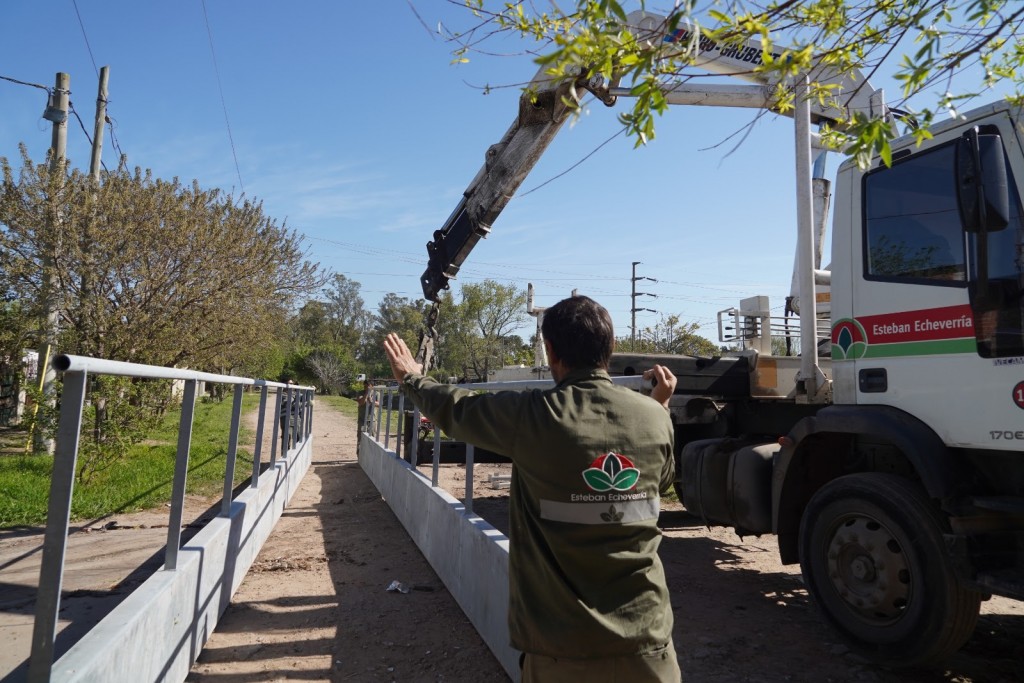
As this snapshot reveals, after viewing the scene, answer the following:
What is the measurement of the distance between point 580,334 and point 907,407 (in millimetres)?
2835

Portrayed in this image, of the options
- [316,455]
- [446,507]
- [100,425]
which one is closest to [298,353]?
[316,455]

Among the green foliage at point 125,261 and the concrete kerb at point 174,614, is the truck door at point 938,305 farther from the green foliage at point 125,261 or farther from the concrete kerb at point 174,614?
the green foliage at point 125,261

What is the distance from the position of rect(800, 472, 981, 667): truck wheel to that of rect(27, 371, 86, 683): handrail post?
12.5ft

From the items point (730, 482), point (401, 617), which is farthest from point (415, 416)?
point (730, 482)

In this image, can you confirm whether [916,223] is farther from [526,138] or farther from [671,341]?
[671,341]

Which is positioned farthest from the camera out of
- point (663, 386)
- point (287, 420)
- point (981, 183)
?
point (287, 420)

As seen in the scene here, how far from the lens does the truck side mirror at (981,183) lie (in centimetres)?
346

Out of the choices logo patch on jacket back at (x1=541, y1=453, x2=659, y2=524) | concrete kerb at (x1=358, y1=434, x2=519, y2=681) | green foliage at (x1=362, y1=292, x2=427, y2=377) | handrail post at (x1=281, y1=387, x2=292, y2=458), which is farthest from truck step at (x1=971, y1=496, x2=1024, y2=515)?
green foliage at (x1=362, y1=292, x2=427, y2=377)

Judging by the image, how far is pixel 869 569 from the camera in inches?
161

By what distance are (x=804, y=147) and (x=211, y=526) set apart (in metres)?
4.86

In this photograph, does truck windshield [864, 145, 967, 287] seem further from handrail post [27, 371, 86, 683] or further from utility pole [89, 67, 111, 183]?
→ utility pole [89, 67, 111, 183]

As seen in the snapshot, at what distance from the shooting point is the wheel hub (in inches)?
155

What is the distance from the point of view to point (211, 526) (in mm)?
4457

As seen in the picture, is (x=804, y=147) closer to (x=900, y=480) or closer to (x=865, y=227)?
(x=865, y=227)
